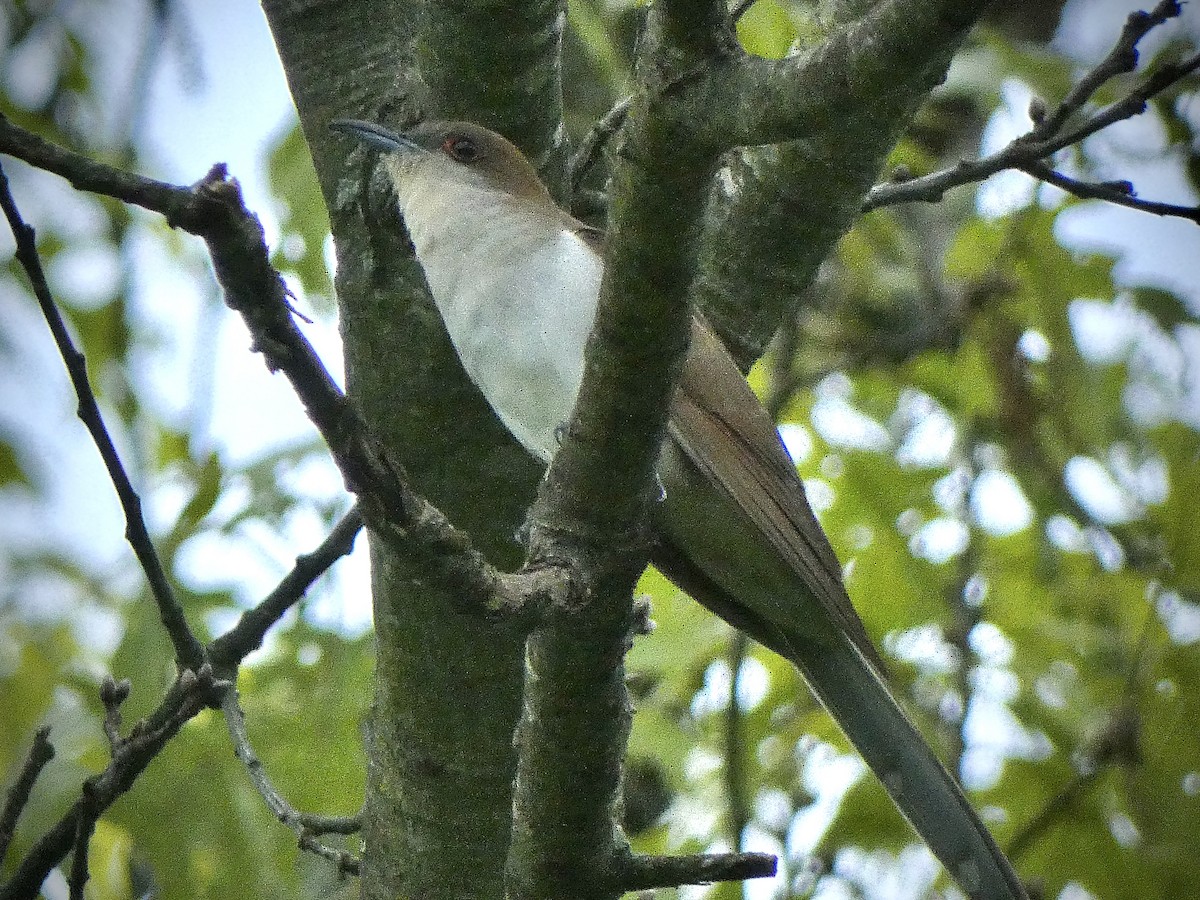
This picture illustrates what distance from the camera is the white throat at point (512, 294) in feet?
10.5

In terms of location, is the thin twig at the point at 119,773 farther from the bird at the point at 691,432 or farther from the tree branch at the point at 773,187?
the tree branch at the point at 773,187

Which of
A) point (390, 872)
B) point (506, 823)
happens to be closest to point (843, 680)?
point (506, 823)

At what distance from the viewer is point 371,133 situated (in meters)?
3.22

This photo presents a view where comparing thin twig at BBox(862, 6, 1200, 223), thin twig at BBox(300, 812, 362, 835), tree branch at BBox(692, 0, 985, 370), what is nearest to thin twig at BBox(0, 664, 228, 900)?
thin twig at BBox(300, 812, 362, 835)

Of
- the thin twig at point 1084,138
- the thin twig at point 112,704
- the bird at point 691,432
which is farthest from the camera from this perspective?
the bird at point 691,432

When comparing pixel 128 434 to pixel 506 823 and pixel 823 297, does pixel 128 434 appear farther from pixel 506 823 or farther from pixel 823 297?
pixel 823 297

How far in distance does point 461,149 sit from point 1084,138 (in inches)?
60.9

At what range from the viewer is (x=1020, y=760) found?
16.1 feet

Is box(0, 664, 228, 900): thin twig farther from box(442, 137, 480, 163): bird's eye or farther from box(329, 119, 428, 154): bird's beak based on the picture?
box(442, 137, 480, 163): bird's eye

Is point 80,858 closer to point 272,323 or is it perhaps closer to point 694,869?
point 694,869

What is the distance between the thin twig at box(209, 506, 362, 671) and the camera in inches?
128

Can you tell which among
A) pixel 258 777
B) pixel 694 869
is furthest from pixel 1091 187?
pixel 258 777

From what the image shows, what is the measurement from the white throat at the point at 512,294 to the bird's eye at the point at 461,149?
71 mm

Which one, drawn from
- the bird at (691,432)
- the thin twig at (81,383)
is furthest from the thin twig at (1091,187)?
the thin twig at (81,383)
